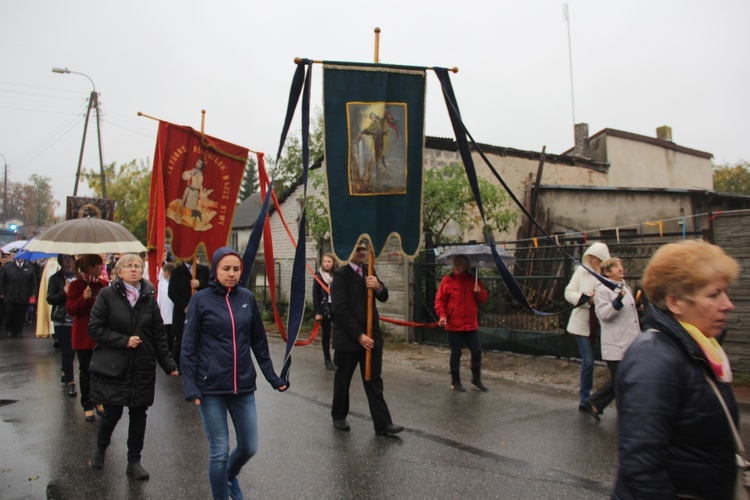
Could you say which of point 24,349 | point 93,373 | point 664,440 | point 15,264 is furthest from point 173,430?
point 15,264

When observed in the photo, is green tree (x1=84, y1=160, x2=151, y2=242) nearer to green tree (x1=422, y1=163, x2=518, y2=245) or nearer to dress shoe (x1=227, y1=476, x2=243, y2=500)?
green tree (x1=422, y1=163, x2=518, y2=245)

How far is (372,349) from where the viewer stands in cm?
586

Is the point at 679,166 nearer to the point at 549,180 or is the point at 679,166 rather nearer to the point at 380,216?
the point at 549,180

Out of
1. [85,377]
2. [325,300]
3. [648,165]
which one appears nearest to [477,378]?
[325,300]

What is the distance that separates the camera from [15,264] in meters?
14.9

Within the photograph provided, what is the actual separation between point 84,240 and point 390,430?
3.86 m

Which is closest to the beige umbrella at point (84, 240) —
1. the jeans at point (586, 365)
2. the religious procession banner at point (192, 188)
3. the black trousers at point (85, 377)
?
the religious procession banner at point (192, 188)

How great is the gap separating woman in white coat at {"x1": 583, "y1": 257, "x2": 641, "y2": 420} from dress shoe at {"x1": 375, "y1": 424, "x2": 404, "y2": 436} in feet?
7.31

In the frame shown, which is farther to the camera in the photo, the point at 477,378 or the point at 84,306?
the point at 477,378

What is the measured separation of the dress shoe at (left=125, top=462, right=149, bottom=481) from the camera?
4.63 m

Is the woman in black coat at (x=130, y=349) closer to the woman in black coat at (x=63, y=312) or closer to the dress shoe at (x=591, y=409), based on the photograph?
the woman in black coat at (x=63, y=312)

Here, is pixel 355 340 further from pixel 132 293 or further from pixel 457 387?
pixel 457 387

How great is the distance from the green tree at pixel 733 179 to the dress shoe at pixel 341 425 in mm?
41423

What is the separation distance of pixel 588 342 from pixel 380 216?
A: 2.94 meters
